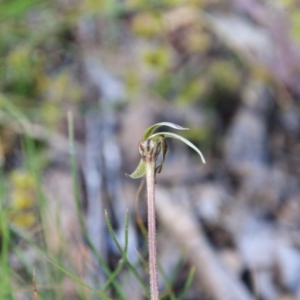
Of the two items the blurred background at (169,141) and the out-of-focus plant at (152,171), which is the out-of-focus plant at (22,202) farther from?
the out-of-focus plant at (152,171)

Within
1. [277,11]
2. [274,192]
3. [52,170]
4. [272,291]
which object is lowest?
[272,291]

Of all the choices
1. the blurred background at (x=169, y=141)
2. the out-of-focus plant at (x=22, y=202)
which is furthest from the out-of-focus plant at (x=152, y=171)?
the out-of-focus plant at (x=22, y=202)

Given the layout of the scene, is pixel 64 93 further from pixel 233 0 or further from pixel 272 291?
pixel 272 291

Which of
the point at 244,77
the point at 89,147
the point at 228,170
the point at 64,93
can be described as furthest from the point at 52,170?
the point at 244,77

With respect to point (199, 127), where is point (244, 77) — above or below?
above

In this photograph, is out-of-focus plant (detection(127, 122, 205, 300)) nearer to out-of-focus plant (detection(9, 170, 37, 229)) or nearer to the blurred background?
the blurred background

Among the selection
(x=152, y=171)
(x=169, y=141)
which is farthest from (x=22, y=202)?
(x=152, y=171)

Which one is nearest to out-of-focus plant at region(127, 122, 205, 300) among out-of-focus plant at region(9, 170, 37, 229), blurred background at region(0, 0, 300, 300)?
blurred background at region(0, 0, 300, 300)

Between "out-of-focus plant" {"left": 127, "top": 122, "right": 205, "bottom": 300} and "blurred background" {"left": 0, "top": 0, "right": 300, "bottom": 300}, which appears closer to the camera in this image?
"out-of-focus plant" {"left": 127, "top": 122, "right": 205, "bottom": 300}
